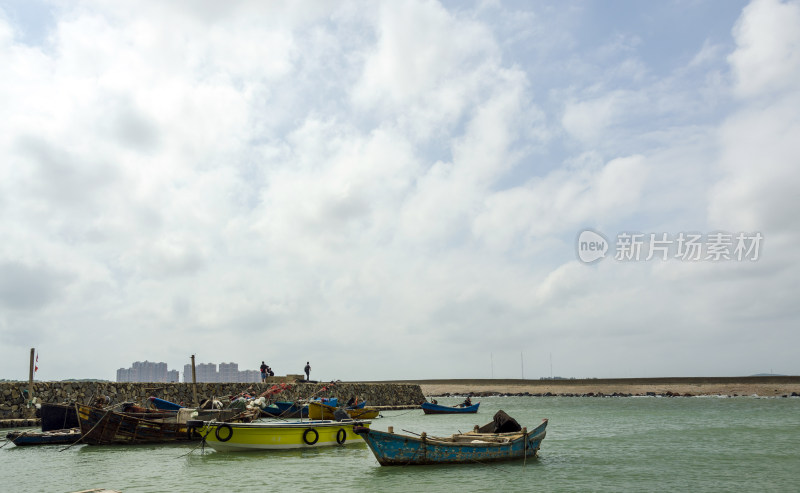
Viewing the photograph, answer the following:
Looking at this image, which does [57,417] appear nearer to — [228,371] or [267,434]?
[267,434]

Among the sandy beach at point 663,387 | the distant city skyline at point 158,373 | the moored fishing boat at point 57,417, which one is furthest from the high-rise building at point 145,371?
the moored fishing boat at point 57,417

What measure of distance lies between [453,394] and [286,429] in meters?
122

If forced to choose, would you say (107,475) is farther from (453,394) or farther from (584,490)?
(453,394)

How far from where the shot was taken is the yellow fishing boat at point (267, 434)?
915 inches

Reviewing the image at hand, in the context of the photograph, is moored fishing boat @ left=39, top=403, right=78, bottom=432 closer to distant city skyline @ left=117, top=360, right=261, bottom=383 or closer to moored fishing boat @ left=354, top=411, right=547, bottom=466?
moored fishing boat @ left=354, top=411, right=547, bottom=466

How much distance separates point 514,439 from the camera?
21000 mm

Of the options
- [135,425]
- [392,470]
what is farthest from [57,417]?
[392,470]

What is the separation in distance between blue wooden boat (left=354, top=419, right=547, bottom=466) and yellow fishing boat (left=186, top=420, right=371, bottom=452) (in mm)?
4210

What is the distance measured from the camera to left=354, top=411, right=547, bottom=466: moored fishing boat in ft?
63.5

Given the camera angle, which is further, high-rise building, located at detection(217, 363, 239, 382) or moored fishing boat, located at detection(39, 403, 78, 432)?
high-rise building, located at detection(217, 363, 239, 382)

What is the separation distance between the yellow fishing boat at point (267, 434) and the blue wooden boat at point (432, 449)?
166 inches

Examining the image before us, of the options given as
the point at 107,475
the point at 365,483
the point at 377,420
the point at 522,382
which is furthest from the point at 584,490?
the point at 522,382

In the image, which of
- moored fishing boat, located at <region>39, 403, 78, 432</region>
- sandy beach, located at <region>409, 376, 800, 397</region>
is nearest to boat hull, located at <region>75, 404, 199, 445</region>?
moored fishing boat, located at <region>39, 403, 78, 432</region>

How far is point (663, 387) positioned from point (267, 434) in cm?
11737
